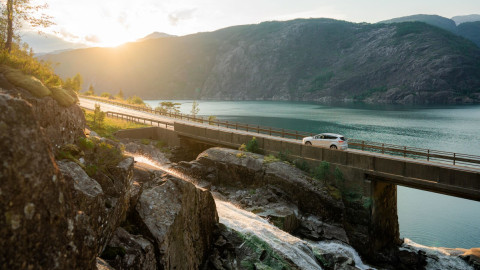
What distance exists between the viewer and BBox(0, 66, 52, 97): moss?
32.8ft

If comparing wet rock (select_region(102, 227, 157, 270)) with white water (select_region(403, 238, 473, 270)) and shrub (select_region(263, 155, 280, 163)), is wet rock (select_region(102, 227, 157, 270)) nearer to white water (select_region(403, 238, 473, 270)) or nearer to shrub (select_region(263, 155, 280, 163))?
shrub (select_region(263, 155, 280, 163))

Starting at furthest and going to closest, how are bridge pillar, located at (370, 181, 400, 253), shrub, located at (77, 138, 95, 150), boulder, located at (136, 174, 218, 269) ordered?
bridge pillar, located at (370, 181, 400, 253) < boulder, located at (136, 174, 218, 269) < shrub, located at (77, 138, 95, 150)

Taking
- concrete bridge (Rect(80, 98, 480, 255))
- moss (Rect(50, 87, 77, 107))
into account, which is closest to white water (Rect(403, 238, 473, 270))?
concrete bridge (Rect(80, 98, 480, 255))

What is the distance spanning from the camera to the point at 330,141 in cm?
2745

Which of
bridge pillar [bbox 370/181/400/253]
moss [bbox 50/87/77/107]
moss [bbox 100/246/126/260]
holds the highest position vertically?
moss [bbox 50/87/77/107]

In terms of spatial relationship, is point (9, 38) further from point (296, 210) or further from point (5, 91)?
point (296, 210)

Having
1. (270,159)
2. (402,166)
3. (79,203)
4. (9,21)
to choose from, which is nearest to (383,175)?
(402,166)

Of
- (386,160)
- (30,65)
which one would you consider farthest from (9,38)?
(386,160)

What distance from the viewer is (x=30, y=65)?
1155 centimetres

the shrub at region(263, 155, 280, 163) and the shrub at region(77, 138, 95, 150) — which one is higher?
the shrub at region(77, 138, 95, 150)

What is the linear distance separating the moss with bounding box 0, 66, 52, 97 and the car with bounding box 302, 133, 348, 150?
73.1ft

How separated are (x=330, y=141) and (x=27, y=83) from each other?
2287 centimetres

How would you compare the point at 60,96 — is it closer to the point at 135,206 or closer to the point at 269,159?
the point at 135,206

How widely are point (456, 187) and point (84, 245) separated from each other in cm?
2212
